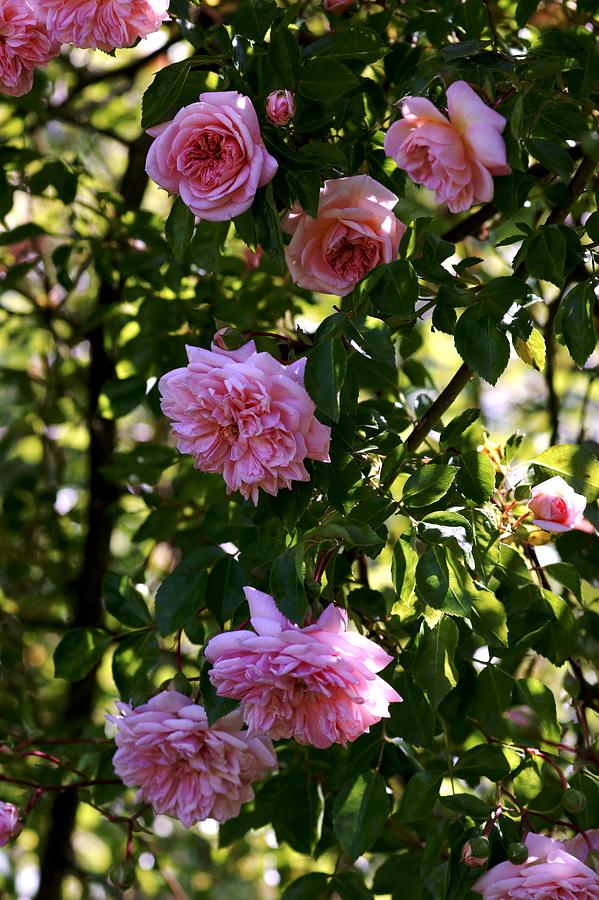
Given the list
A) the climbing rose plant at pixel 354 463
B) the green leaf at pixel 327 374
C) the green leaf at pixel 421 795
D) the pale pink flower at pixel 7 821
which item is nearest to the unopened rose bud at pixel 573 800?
the climbing rose plant at pixel 354 463

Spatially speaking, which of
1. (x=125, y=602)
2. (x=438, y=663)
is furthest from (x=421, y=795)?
(x=125, y=602)

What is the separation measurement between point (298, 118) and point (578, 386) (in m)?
2.05

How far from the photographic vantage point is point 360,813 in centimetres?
100

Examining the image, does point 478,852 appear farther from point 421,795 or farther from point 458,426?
point 458,426

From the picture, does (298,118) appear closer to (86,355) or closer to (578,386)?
(86,355)

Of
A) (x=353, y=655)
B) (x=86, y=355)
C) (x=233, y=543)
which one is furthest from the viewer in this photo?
(x=86, y=355)

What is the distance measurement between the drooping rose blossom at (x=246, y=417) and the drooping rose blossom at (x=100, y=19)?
0.31 meters

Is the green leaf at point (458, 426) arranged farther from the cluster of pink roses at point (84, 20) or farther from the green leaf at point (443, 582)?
the cluster of pink roses at point (84, 20)

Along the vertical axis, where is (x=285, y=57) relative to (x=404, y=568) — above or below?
above

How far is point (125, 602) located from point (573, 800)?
540 mm

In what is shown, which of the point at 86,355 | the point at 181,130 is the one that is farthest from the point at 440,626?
the point at 86,355

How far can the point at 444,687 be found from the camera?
0.92 meters

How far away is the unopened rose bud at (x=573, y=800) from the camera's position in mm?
983

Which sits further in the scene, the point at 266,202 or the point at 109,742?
the point at 109,742
